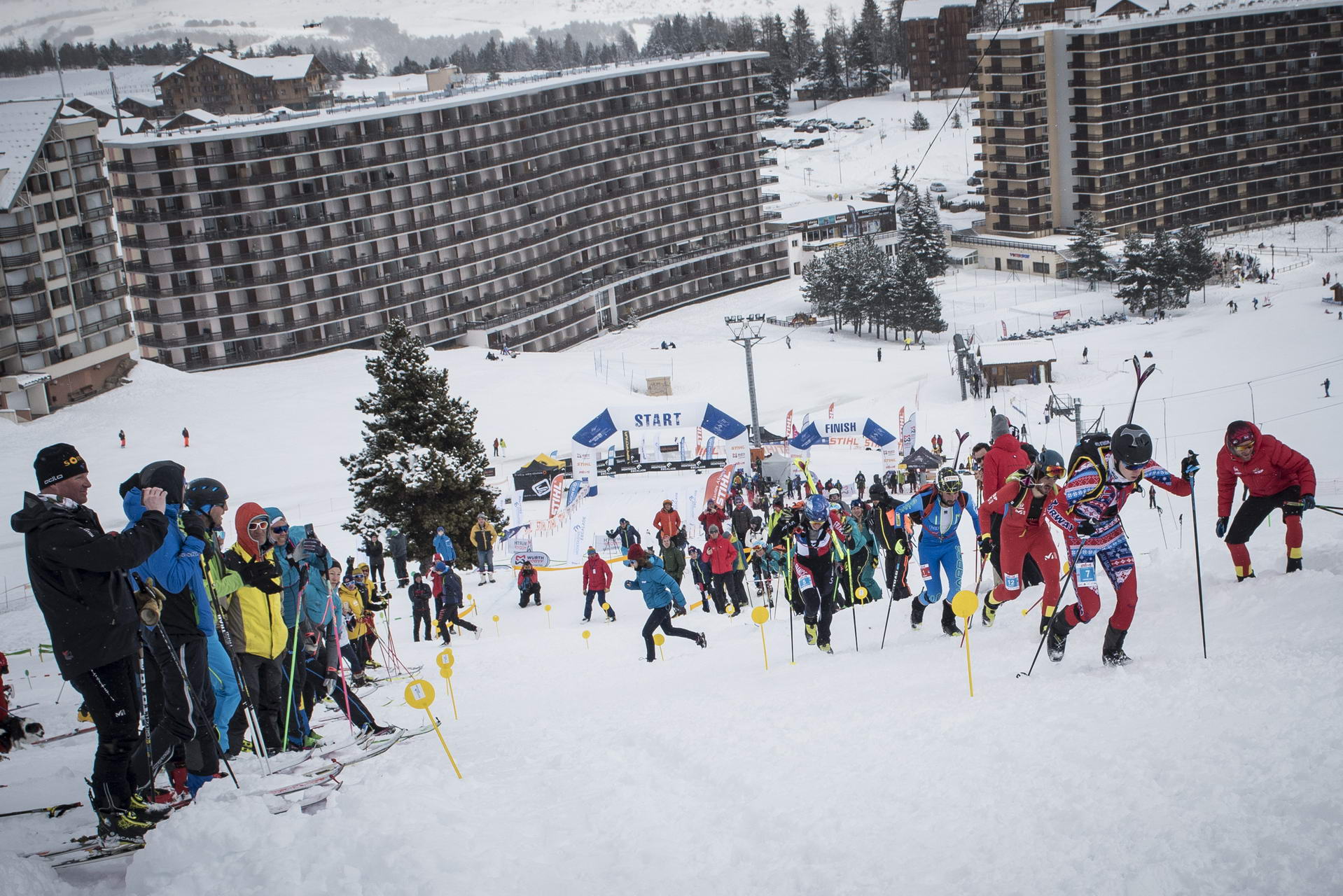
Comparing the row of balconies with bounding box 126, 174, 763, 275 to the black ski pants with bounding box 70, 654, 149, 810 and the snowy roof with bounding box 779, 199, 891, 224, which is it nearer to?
the snowy roof with bounding box 779, 199, 891, 224

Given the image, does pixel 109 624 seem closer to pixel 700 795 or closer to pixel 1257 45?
pixel 700 795

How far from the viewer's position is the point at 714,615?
15344mm

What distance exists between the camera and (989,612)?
10.2 meters

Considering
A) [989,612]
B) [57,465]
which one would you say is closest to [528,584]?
[989,612]

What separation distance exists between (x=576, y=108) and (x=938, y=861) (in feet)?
286

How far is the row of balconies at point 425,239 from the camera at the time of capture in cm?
6562

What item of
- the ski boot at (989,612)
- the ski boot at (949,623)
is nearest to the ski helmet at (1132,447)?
the ski boot at (989,612)

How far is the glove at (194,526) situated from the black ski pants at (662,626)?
575cm

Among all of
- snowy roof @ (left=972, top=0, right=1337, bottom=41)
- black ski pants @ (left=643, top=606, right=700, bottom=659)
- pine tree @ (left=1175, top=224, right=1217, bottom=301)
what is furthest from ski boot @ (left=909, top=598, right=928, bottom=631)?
snowy roof @ (left=972, top=0, right=1337, bottom=41)

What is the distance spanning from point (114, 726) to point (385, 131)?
72101mm

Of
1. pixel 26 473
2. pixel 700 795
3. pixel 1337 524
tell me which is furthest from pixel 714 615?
pixel 26 473

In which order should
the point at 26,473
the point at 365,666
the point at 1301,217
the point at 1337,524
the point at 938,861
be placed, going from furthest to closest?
the point at 1301,217
the point at 26,473
the point at 365,666
the point at 1337,524
the point at 938,861

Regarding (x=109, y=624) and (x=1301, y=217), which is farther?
(x=1301, y=217)

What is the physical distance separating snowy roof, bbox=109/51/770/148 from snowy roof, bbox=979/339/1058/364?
136ft
